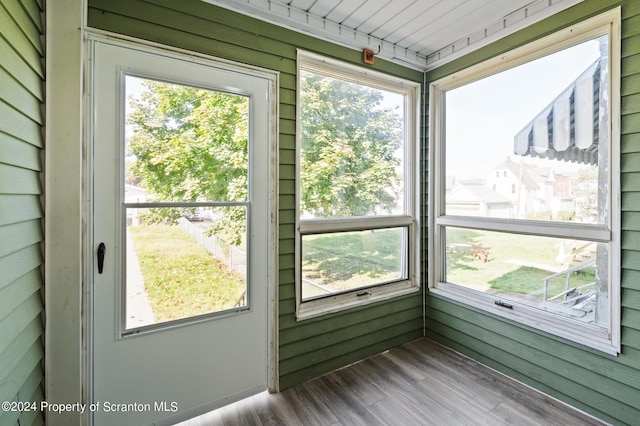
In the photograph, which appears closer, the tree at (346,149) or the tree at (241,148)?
the tree at (241,148)

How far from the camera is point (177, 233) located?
1719 millimetres

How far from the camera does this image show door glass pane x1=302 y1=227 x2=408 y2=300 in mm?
2281

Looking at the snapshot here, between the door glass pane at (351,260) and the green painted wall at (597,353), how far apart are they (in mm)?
859

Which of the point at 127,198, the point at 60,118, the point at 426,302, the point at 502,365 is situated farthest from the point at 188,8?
the point at 502,365

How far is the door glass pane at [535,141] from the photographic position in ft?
5.98

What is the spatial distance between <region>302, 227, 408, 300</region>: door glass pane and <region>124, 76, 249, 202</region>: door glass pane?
75cm

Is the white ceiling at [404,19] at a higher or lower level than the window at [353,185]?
higher

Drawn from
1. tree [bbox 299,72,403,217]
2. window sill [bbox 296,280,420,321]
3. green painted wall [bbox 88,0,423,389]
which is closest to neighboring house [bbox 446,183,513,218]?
tree [bbox 299,72,403,217]

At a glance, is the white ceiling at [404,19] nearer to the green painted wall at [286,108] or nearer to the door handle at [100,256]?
the green painted wall at [286,108]

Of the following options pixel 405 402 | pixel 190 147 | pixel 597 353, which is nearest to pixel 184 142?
pixel 190 147

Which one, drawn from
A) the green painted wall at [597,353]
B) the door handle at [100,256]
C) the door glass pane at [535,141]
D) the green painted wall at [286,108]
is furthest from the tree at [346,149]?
the door handle at [100,256]

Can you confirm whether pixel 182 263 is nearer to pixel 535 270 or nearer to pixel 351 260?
pixel 351 260

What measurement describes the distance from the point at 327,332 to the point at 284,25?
2247 millimetres

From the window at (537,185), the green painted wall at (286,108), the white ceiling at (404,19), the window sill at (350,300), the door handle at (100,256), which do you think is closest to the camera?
the door handle at (100,256)
